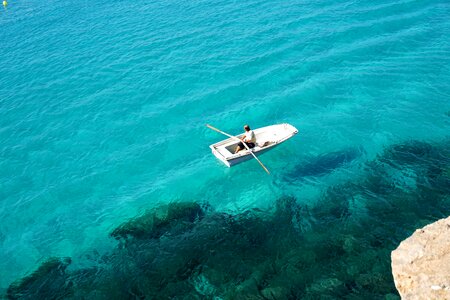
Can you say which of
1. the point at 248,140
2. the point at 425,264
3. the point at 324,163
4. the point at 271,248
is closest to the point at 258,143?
the point at 248,140

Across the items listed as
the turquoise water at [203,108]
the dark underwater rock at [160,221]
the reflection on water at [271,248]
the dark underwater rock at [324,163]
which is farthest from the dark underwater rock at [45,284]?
the dark underwater rock at [324,163]

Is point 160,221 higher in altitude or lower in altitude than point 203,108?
lower

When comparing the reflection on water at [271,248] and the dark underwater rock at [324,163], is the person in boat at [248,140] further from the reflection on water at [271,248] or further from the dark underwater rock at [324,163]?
the reflection on water at [271,248]

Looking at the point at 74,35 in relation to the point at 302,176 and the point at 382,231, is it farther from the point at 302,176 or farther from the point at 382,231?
the point at 382,231

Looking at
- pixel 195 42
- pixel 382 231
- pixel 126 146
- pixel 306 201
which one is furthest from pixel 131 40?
pixel 382 231

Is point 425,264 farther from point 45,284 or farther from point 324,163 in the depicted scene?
point 45,284
